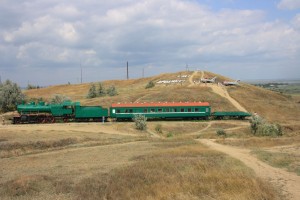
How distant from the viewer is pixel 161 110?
192 ft

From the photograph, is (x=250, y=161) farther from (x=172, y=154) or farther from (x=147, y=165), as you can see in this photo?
(x=147, y=165)

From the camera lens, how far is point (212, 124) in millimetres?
56094

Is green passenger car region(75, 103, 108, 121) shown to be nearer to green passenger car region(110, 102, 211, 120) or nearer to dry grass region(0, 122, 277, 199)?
green passenger car region(110, 102, 211, 120)

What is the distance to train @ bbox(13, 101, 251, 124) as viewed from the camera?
53.5 meters

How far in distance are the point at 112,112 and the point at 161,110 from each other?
8.10m

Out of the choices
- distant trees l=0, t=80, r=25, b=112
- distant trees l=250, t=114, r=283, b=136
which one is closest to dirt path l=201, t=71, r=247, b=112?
distant trees l=250, t=114, r=283, b=136

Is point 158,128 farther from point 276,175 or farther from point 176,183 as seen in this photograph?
point 176,183

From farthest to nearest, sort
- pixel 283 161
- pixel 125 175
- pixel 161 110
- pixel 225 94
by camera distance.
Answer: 1. pixel 225 94
2. pixel 161 110
3. pixel 283 161
4. pixel 125 175

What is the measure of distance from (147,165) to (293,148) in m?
16.2

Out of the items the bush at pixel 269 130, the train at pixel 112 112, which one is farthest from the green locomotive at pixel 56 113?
the bush at pixel 269 130

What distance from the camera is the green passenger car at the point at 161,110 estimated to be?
5731 cm

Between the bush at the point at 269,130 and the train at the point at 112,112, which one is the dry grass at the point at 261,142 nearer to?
the bush at the point at 269,130

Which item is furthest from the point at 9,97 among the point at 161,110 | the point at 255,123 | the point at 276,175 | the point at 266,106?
the point at 276,175

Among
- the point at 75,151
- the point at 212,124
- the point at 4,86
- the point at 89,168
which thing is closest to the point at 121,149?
the point at 75,151
